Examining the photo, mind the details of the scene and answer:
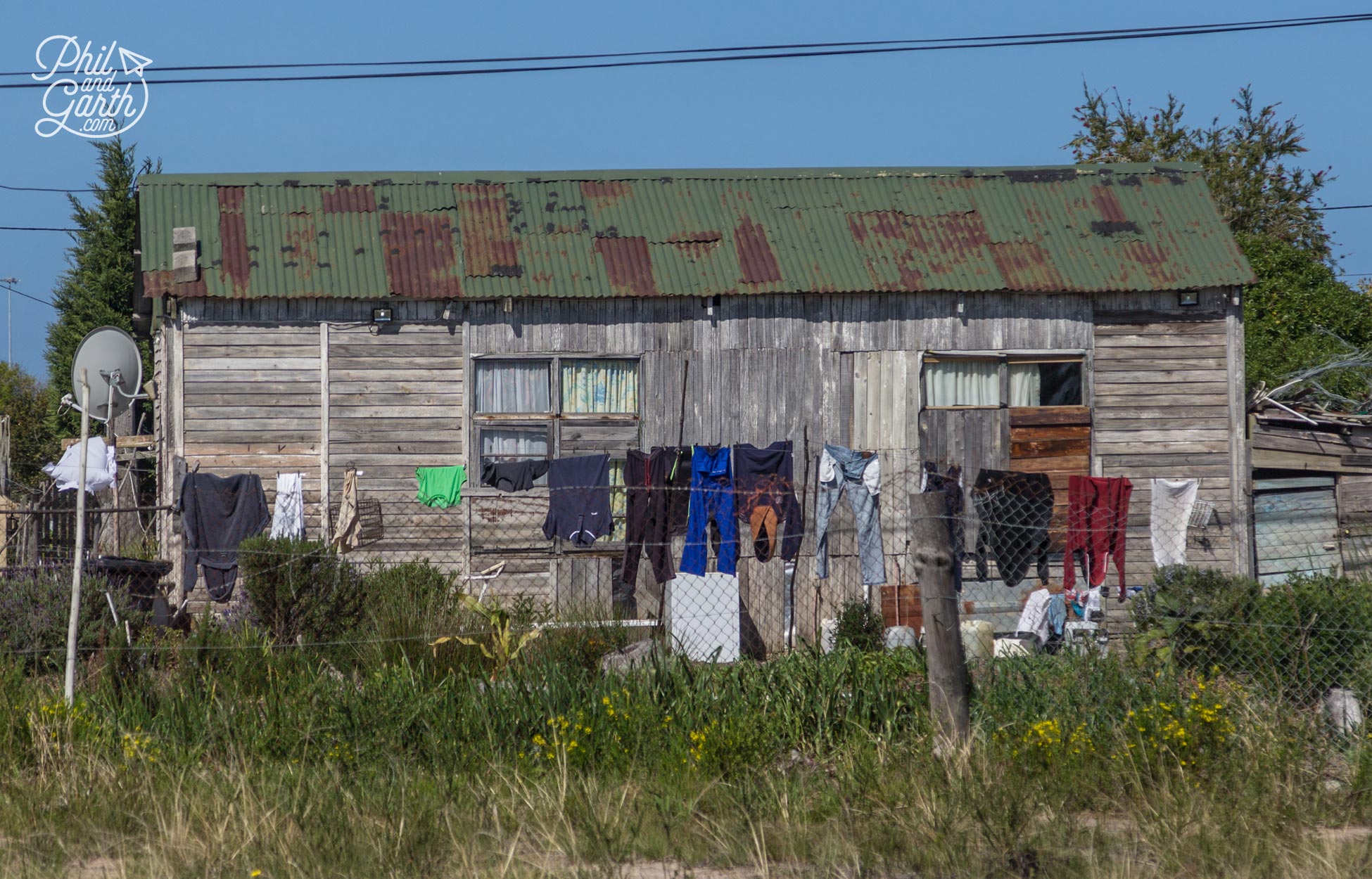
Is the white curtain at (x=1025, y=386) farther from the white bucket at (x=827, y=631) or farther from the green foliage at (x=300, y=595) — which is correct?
the green foliage at (x=300, y=595)

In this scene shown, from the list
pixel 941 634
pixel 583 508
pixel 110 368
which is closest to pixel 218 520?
pixel 110 368

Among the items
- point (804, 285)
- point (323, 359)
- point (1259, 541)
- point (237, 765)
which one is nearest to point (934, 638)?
point (237, 765)

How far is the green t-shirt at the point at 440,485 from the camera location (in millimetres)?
13125

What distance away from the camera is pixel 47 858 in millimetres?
5695

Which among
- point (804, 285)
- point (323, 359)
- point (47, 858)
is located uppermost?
point (804, 285)

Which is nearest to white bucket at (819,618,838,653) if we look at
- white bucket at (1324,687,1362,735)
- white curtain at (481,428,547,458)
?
white curtain at (481,428,547,458)

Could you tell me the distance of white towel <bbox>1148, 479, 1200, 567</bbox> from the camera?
1335 centimetres

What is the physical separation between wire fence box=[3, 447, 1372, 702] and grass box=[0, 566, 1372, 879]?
298cm

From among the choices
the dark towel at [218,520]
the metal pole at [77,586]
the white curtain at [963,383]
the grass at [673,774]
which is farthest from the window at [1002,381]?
the metal pole at [77,586]

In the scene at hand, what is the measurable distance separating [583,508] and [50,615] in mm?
4676

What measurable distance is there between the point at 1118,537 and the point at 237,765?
→ 29.0 ft

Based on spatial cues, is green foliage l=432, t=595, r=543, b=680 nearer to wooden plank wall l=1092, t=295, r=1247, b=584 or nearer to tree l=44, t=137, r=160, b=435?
wooden plank wall l=1092, t=295, r=1247, b=584

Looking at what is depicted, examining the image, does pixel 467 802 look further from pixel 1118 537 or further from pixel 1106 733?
pixel 1118 537

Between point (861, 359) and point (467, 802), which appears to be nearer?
point (467, 802)
